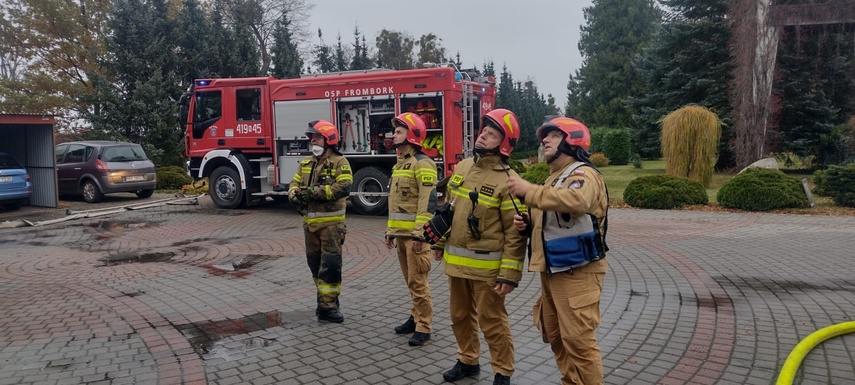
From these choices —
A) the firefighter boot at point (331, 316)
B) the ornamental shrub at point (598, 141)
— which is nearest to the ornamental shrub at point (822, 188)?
the firefighter boot at point (331, 316)

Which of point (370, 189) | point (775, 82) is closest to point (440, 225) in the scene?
point (370, 189)

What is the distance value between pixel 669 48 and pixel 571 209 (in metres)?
25.2

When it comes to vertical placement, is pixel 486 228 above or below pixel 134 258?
above

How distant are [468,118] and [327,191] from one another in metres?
7.70

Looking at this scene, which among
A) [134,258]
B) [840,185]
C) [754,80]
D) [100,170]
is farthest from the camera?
[754,80]

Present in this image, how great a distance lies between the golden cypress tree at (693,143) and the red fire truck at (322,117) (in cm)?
746

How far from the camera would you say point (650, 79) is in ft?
87.0

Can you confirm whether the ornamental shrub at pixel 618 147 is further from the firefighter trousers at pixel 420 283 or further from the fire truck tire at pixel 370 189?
the firefighter trousers at pixel 420 283

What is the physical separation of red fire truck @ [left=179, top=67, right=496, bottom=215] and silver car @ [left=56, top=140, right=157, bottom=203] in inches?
130

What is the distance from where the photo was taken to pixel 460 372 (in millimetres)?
4102

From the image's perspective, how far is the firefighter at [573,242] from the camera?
320 centimetres

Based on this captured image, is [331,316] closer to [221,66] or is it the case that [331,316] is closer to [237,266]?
[237,266]

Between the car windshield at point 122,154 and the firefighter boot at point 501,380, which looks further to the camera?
the car windshield at point 122,154

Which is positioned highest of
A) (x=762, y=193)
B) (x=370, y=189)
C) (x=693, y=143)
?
(x=693, y=143)
